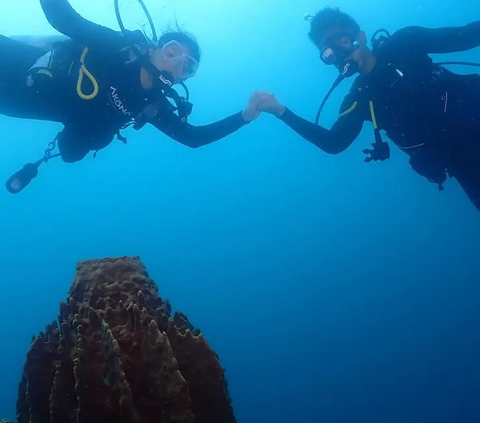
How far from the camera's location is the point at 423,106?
216 inches

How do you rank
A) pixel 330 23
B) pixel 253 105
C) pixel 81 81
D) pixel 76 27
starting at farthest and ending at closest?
pixel 330 23
pixel 253 105
pixel 81 81
pixel 76 27

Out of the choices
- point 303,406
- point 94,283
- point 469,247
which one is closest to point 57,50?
point 94,283

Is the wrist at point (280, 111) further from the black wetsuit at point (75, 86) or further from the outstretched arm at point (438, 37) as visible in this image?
the outstretched arm at point (438, 37)

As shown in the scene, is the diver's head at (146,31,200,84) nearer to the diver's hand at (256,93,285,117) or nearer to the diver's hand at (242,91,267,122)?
the diver's hand at (242,91,267,122)

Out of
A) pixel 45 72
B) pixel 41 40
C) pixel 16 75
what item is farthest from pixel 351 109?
pixel 16 75

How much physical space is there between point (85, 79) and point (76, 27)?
0.54 m

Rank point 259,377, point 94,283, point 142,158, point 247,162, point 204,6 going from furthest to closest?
1. point 247,162
2. point 142,158
3. point 259,377
4. point 204,6
5. point 94,283

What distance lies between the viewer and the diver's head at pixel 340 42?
19.3ft

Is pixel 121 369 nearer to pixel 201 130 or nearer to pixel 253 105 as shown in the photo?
pixel 253 105

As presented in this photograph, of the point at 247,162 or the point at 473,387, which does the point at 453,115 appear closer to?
the point at 473,387

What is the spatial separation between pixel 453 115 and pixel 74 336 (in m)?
5.02

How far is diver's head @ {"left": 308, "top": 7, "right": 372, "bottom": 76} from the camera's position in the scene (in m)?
5.89

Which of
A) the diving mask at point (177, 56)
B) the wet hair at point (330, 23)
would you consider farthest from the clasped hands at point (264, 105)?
the wet hair at point (330, 23)

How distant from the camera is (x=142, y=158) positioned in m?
40.4
